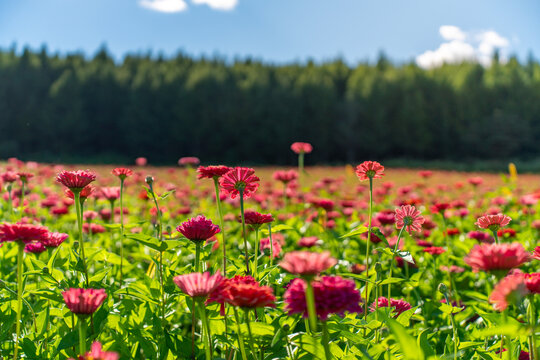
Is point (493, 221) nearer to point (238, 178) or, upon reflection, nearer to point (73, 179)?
point (238, 178)

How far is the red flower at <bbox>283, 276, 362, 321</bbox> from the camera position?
0.68m

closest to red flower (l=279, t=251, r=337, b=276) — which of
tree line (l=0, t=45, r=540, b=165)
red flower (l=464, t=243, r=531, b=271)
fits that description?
red flower (l=464, t=243, r=531, b=271)

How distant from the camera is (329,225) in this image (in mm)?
2439

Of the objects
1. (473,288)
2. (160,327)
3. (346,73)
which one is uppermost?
(346,73)

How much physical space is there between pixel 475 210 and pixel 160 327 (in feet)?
11.1

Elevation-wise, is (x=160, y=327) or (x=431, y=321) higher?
(x=160, y=327)

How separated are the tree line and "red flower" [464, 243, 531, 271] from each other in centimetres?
2421

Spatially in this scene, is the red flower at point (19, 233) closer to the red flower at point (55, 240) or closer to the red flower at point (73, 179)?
the red flower at point (73, 179)

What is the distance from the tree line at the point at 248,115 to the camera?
26297 millimetres

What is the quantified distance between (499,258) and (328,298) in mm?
252

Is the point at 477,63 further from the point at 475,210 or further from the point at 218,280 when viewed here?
the point at 218,280

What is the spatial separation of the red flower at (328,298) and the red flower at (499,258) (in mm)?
179

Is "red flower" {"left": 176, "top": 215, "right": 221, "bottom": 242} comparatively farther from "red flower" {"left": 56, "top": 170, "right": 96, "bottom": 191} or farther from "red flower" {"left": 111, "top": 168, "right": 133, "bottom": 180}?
"red flower" {"left": 111, "top": 168, "right": 133, "bottom": 180}

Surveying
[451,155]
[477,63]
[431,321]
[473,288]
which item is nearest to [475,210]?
[473,288]
